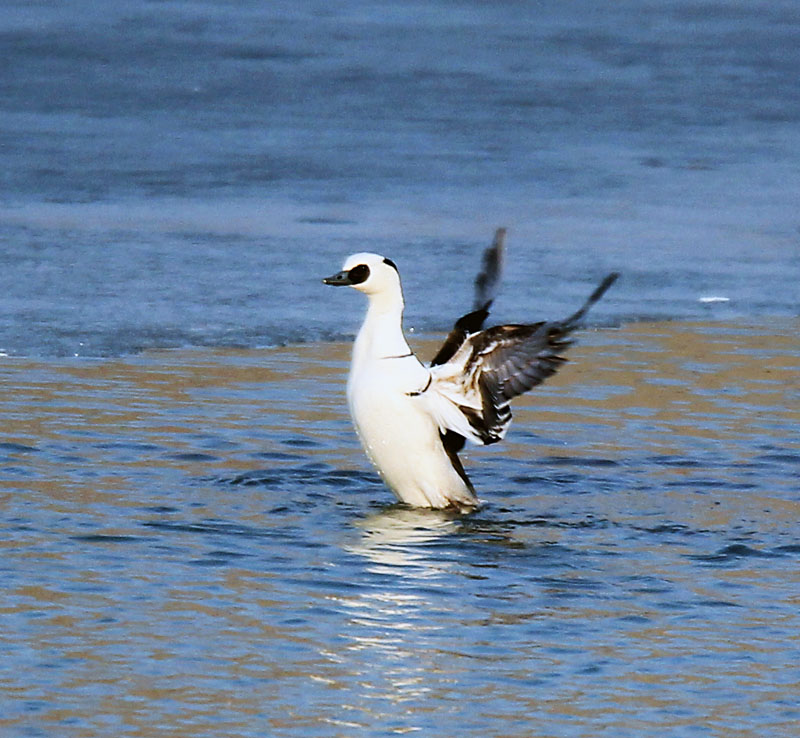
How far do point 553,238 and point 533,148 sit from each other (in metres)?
2.31

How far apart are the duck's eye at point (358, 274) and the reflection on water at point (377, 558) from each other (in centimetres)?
76

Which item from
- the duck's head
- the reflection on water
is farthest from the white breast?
the duck's head

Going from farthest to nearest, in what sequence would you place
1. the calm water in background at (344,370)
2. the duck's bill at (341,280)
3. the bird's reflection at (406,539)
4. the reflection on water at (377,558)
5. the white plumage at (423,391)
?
the duck's bill at (341,280)
the white plumage at (423,391)
the bird's reflection at (406,539)
the calm water in background at (344,370)
the reflection on water at (377,558)

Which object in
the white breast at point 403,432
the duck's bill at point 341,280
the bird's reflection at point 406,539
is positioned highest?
the duck's bill at point 341,280

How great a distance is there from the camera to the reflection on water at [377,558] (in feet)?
14.1

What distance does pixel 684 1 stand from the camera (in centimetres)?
1938

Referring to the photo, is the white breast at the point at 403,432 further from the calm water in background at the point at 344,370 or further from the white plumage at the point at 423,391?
the calm water in background at the point at 344,370

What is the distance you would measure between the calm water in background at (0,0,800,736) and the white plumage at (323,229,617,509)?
21cm

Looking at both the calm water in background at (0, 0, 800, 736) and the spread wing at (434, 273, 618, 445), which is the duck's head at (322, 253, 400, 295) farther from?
the calm water in background at (0, 0, 800, 736)

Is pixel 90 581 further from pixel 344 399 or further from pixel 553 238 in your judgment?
pixel 553 238

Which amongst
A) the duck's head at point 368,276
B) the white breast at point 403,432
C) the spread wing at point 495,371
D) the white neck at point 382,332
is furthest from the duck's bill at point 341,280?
the spread wing at point 495,371

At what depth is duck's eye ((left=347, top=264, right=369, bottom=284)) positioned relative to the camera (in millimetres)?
6625

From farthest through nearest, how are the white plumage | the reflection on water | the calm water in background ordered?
1. the white plumage
2. the calm water in background
3. the reflection on water

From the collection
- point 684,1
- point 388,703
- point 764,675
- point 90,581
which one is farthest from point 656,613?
point 684,1
